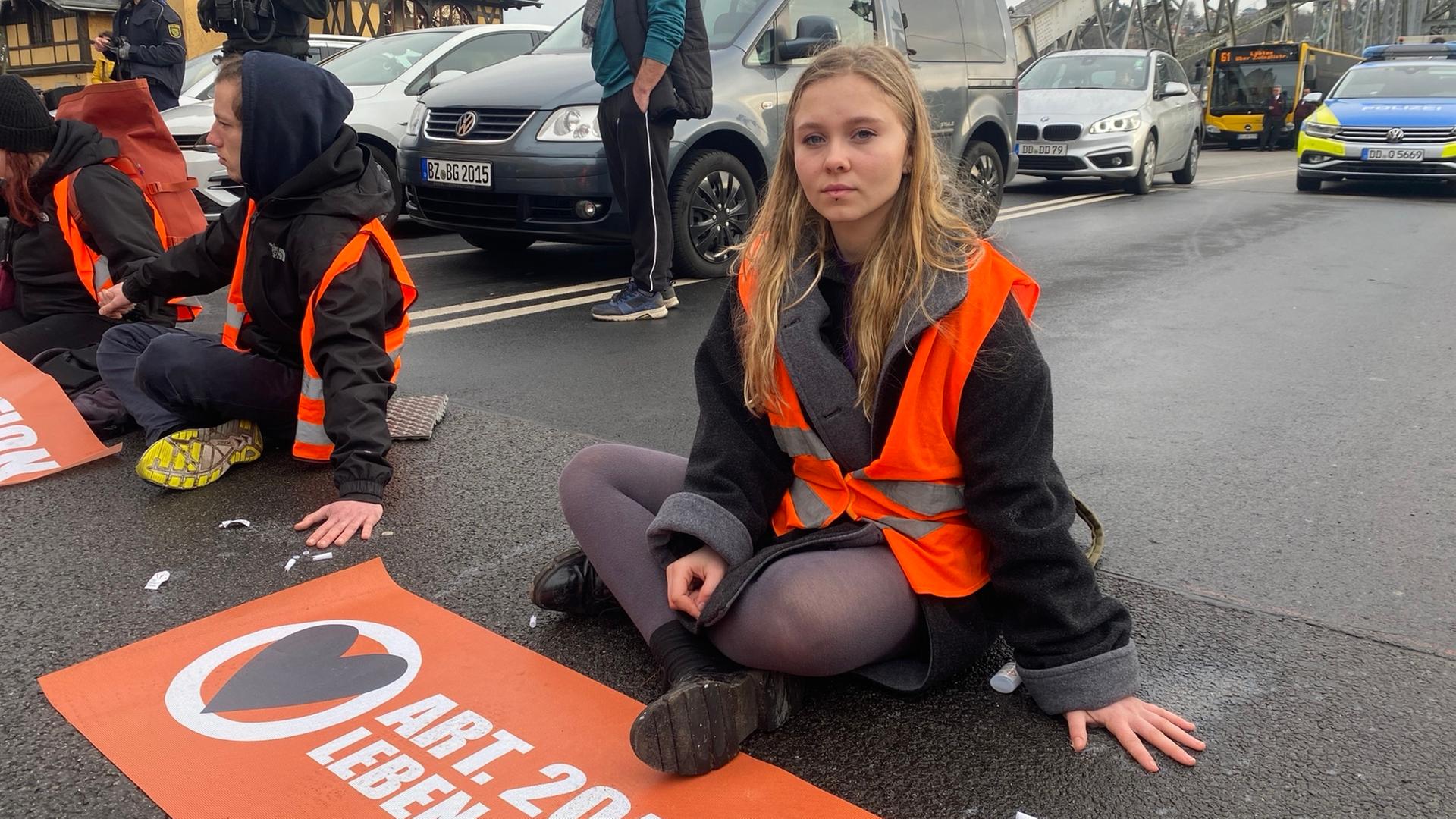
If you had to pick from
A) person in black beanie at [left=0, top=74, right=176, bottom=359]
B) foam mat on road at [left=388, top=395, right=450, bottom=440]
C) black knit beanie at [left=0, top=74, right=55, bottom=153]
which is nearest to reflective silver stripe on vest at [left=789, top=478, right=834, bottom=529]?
foam mat on road at [left=388, top=395, right=450, bottom=440]

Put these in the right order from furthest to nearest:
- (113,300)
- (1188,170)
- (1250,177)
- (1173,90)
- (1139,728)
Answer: (1250,177)
(1188,170)
(1173,90)
(113,300)
(1139,728)

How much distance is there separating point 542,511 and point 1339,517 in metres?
2.21

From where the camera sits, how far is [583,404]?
4.30 metres

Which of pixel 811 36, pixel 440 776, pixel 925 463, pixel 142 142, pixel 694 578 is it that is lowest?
pixel 440 776

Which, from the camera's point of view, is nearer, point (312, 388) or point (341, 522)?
point (341, 522)

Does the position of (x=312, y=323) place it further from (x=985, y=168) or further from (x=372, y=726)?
(x=985, y=168)

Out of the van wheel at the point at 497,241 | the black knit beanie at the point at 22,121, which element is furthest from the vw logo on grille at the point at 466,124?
the black knit beanie at the point at 22,121

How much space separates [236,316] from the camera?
11.5 feet

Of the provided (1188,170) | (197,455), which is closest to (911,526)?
(197,455)

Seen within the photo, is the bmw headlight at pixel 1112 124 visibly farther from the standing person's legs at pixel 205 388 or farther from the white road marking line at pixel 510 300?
the standing person's legs at pixel 205 388

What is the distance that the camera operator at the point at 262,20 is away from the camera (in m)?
7.74

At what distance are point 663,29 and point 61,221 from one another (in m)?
2.80

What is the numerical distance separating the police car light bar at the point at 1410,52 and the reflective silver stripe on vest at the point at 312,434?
643 inches

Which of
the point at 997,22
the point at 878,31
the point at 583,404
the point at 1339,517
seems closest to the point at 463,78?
the point at 878,31
